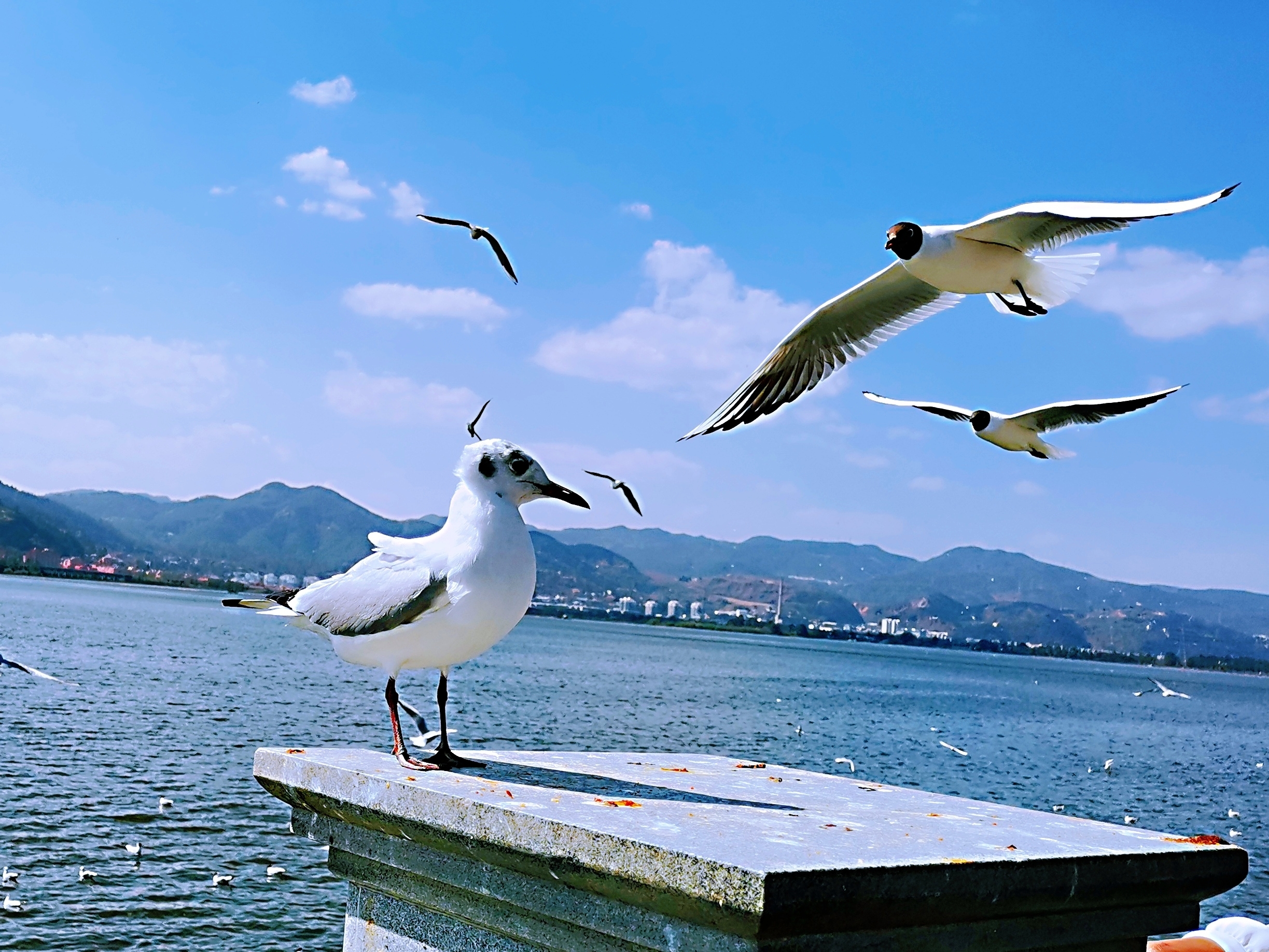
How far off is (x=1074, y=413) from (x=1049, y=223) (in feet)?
3.38

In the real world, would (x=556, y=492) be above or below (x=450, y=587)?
above

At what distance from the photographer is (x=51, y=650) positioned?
180 ft

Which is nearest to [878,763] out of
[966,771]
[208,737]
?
[966,771]

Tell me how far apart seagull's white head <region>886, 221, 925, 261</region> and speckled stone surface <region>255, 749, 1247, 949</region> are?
2.15 metres

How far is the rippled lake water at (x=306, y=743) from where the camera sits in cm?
1548

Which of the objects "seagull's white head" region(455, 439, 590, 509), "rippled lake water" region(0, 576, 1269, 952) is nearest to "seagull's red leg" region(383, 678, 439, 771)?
"seagull's white head" region(455, 439, 590, 509)

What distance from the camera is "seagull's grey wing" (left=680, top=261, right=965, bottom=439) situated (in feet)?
19.4

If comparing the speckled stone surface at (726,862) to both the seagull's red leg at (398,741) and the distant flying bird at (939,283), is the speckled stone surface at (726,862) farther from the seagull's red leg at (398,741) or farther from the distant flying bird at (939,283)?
the distant flying bird at (939,283)

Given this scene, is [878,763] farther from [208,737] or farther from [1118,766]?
[208,737]

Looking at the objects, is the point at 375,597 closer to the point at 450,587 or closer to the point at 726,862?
the point at 450,587

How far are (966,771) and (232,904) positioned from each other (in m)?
29.2

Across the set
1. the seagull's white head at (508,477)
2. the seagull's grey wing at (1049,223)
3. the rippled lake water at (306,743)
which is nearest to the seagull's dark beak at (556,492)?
the seagull's white head at (508,477)

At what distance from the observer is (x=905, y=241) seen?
15.1 feet

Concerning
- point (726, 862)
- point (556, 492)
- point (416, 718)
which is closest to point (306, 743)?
point (416, 718)
